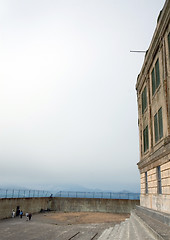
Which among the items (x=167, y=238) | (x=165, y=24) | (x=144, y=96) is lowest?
(x=167, y=238)

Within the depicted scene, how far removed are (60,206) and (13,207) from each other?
12.1 meters

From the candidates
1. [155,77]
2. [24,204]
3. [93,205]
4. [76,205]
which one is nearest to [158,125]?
[155,77]

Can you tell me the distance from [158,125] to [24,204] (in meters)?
30.6

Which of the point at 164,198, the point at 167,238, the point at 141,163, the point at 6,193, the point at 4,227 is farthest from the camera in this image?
the point at 6,193

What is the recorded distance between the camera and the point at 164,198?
1562 cm

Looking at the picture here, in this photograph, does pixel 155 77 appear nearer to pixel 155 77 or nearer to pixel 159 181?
pixel 155 77

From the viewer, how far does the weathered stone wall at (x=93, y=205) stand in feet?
141

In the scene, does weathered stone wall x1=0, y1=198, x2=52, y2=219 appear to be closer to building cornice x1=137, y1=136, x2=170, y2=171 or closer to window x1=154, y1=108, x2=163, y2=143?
building cornice x1=137, y1=136, x2=170, y2=171

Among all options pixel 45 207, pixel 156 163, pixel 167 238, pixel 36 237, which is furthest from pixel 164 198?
pixel 45 207

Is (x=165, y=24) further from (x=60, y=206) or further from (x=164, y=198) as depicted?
(x=60, y=206)

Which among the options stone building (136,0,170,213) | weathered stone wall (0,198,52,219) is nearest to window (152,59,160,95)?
stone building (136,0,170,213)

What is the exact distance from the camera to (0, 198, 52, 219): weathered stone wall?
34312 millimetres

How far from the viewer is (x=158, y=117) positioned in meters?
18.3

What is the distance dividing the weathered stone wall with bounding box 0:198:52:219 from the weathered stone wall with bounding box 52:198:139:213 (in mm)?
2494
